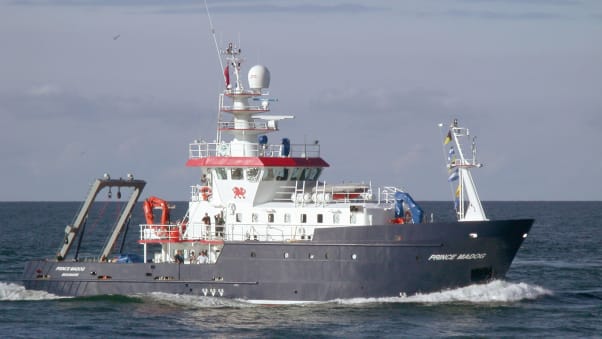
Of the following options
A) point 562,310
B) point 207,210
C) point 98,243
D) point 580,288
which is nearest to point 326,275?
point 207,210

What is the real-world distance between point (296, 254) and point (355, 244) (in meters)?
1.88

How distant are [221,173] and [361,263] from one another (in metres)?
5.98

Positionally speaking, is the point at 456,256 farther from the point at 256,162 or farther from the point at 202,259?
the point at 202,259

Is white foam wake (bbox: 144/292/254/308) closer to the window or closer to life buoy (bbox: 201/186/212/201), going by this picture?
life buoy (bbox: 201/186/212/201)

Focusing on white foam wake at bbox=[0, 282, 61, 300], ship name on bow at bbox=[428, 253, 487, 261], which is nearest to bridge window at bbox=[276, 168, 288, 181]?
ship name on bow at bbox=[428, 253, 487, 261]

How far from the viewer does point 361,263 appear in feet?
97.7

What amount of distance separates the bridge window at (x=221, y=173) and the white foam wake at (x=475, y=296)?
582 cm

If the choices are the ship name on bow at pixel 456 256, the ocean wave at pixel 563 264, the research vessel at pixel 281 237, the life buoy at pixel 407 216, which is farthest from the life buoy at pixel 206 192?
the ocean wave at pixel 563 264

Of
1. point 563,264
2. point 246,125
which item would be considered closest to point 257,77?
point 246,125

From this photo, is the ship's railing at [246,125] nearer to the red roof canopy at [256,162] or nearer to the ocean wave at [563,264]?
the red roof canopy at [256,162]

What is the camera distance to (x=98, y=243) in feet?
205

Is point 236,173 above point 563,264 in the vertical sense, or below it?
above

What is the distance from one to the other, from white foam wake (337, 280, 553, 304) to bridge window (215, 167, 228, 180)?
19.1ft

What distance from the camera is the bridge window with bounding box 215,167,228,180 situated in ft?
107
